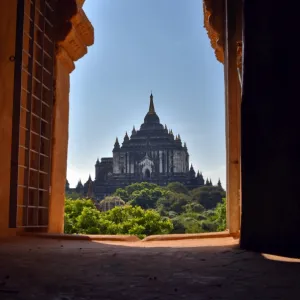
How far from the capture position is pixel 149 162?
50781 mm

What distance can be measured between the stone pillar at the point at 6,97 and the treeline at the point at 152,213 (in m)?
13.4

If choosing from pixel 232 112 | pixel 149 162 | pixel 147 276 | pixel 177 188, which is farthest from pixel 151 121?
pixel 147 276

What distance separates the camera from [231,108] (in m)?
5.95

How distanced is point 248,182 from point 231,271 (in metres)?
1.17

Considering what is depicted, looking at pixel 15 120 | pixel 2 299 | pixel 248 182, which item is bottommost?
pixel 2 299

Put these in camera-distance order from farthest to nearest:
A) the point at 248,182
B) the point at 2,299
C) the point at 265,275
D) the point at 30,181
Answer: the point at 30,181 → the point at 248,182 → the point at 265,275 → the point at 2,299

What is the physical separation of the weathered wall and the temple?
1836 inches

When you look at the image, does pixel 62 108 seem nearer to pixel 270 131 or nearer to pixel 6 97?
pixel 6 97

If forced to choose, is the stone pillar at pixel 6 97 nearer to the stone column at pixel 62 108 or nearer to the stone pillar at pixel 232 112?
the stone column at pixel 62 108

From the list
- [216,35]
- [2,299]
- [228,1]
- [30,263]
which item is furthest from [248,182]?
[216,35]

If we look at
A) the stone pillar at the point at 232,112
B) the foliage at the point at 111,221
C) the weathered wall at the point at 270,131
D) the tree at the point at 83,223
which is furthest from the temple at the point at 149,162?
the weathered wall at the point at 270,131

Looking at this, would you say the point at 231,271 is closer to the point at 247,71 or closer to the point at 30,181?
the point at 247,71

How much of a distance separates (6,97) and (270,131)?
2.89 m

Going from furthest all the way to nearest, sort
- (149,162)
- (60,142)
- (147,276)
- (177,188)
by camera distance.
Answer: (149,162)
(177,188)
(60,142)
(147,276)
